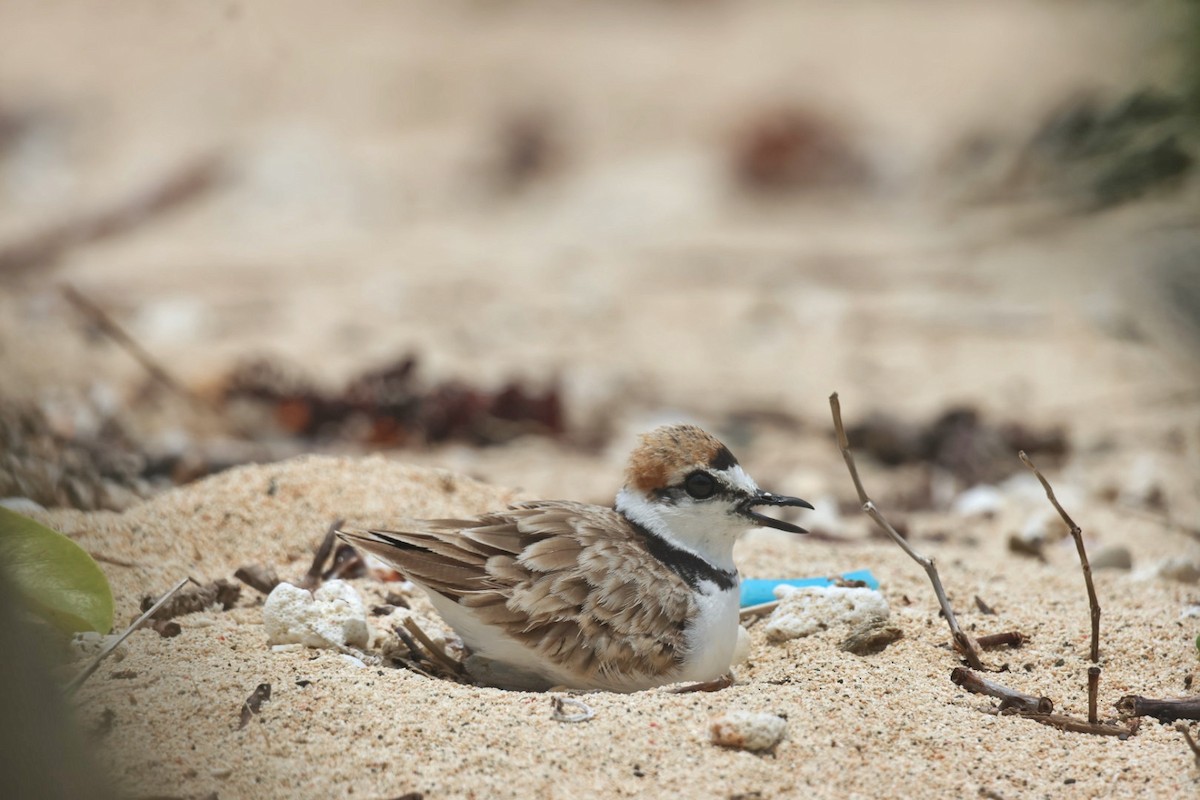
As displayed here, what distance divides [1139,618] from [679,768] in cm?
188

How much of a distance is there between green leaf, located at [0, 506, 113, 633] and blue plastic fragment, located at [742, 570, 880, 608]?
208cm

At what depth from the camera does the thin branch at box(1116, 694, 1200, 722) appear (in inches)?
125

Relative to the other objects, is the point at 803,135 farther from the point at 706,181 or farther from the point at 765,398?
the point at 765,398

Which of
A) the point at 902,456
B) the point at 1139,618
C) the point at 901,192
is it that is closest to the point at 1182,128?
the point at 1139,618

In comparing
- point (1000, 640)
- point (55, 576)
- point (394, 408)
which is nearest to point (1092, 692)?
point (1000, 640)

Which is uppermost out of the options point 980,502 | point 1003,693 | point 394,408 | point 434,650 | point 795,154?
point 795,154

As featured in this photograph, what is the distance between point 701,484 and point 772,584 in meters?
0.56

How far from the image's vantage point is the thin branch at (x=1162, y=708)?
3.18 meters

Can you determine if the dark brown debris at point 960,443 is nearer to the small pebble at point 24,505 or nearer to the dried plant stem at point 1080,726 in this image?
the dried plant stem at point 1080,726

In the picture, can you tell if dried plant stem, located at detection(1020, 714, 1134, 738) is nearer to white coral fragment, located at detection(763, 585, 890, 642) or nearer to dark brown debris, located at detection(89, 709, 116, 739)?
white coral fragment, located at detection(763, 585, 890, 642)

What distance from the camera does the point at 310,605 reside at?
3525 mm

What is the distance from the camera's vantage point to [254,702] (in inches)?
119

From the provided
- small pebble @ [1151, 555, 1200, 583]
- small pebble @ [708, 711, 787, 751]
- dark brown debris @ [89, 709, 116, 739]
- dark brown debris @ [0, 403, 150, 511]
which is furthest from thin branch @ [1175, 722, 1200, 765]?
dark brown debris @ [0, 403, 150, 511]

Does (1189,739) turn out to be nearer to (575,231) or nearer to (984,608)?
(984,608)
